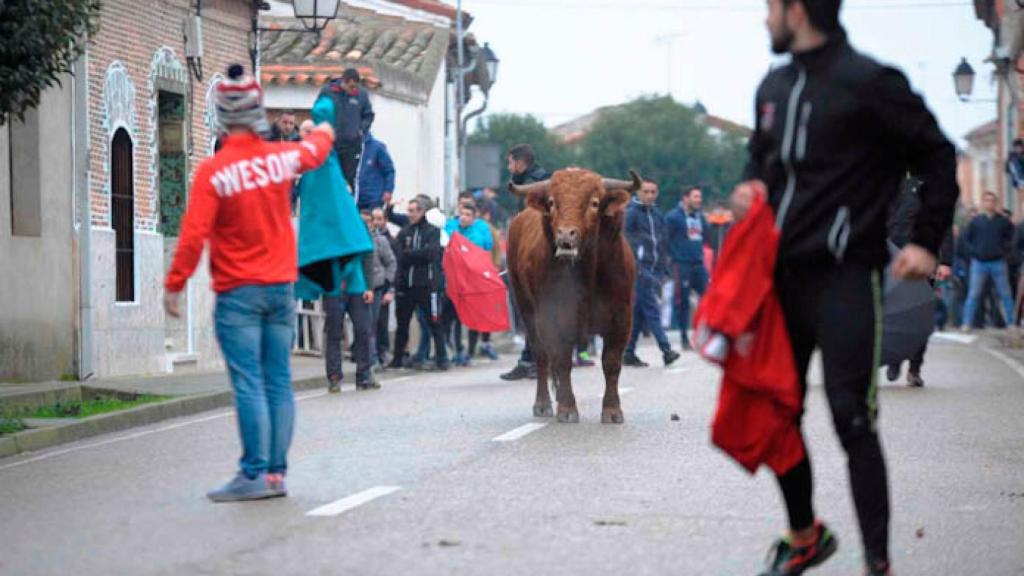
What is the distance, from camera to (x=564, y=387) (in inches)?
551

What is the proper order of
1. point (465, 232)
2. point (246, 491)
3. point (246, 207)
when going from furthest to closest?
point (465, 232)
point (246, 491)
point (246, 207)

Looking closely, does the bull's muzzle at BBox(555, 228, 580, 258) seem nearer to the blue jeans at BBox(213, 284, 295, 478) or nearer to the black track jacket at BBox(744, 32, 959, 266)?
the blue jeans at BBox(213, 284, 295, 478)

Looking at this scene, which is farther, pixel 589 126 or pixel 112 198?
pixel 589 126

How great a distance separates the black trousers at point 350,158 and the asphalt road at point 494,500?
492 centimetres

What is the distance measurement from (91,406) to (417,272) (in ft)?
24.1

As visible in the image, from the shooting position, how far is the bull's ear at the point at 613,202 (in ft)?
46.8

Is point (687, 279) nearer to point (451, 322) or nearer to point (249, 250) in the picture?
point (451, 322)

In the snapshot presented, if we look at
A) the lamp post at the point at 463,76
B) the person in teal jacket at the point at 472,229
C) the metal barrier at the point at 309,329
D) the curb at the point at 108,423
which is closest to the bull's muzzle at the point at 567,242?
the curb at the point at 108,423

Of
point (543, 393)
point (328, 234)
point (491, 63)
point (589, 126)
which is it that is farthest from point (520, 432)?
point (589, 126)

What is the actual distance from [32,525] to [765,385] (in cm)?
411

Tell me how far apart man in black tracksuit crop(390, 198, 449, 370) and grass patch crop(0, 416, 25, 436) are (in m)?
9.15

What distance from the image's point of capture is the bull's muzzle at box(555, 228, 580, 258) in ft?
45.3

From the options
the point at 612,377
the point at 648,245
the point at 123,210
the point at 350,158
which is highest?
the point at 350,158

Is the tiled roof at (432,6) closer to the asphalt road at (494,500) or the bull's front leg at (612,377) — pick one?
the asphalt road at (494,500)
